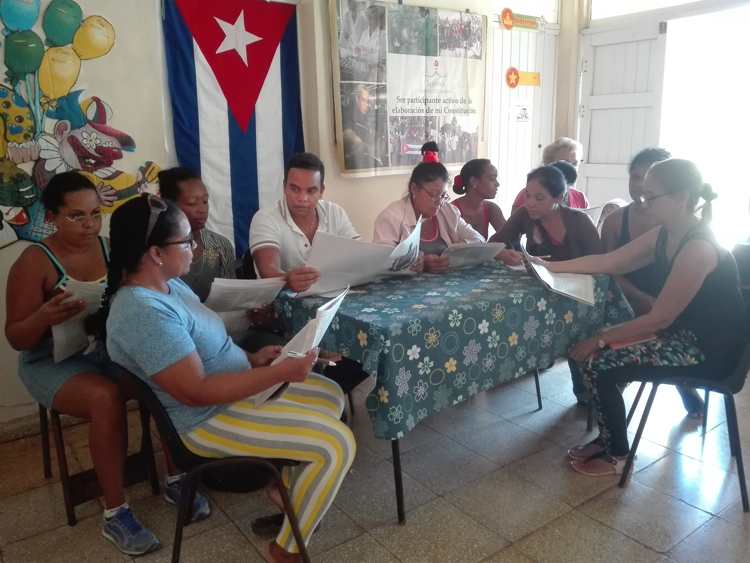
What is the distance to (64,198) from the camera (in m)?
1.94

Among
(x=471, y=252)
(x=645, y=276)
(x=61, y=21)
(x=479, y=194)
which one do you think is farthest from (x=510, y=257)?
(x=61, y=21)

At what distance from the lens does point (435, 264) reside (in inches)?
91.6

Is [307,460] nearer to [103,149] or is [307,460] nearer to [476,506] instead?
[476,506]

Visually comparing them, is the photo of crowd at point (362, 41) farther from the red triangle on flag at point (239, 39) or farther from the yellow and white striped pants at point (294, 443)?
the yellow and white striped pants at point (294, 443)

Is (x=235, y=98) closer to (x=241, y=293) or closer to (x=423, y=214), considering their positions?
(x=423, y=214)

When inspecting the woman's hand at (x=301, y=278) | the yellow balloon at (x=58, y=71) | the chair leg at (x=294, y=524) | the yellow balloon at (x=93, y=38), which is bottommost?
the chair leg at (x=294, y=524)

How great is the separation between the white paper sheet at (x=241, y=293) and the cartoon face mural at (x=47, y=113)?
1215mm

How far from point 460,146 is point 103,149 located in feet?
7.78

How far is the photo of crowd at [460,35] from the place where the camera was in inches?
153

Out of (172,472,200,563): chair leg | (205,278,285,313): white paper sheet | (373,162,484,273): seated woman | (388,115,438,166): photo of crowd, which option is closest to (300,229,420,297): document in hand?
(205,278,285,313): white paper sheet

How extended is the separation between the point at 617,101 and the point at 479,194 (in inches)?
83.3

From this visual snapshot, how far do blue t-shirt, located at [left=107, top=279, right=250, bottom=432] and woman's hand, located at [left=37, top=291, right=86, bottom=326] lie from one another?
0.45 metres

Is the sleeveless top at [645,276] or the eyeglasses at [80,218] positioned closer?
the eyeglasses at [80,218]

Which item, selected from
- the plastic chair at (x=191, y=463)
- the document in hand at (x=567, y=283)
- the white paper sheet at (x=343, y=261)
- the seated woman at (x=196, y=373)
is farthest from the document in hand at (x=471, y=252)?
the plastic chair at (x=191, y=463)
